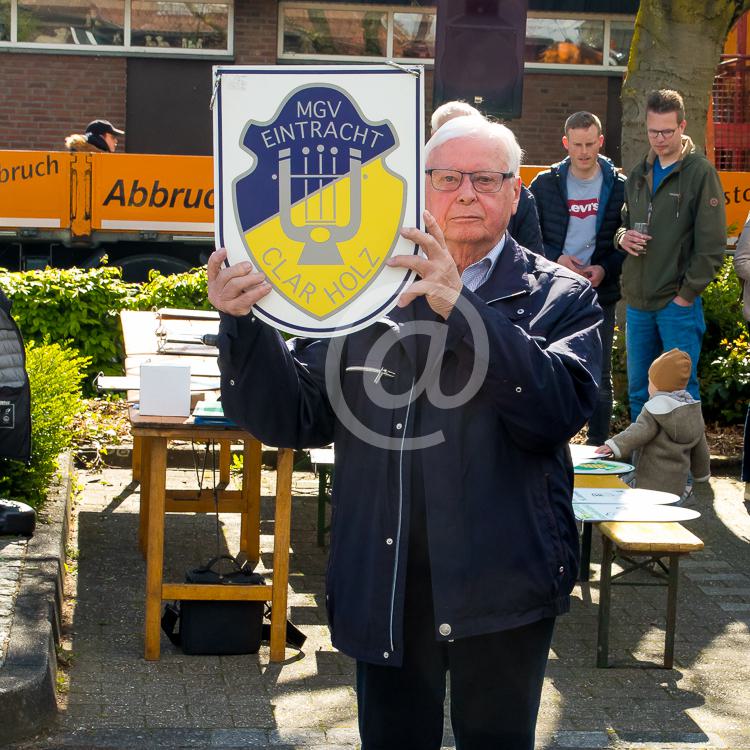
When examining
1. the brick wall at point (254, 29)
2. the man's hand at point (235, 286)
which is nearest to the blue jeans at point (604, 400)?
the man's hand at point (235, 286)

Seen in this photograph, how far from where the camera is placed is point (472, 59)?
32.7ft

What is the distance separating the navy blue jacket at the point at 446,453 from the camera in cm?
280

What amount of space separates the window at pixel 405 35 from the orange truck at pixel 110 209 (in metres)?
6.24

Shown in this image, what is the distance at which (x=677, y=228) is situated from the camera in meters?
7.82

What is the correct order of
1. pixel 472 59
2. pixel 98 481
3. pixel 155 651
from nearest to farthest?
pixel 155 651
pixel 98 481
pixel 472 59

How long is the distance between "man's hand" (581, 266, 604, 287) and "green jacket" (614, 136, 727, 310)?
0.18m

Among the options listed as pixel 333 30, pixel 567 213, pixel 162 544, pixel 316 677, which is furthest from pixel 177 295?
pixel 333 30

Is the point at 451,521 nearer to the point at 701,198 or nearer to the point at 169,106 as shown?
the point at 701,198

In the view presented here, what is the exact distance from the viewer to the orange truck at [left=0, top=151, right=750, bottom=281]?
13.7 meters

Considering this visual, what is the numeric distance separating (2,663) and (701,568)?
12.1ft

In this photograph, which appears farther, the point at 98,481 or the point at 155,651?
the point at 98,481

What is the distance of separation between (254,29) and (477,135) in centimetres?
1743

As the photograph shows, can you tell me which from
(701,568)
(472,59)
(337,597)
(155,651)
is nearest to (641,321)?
(701,568)

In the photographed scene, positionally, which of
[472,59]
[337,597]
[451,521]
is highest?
[472,59]
